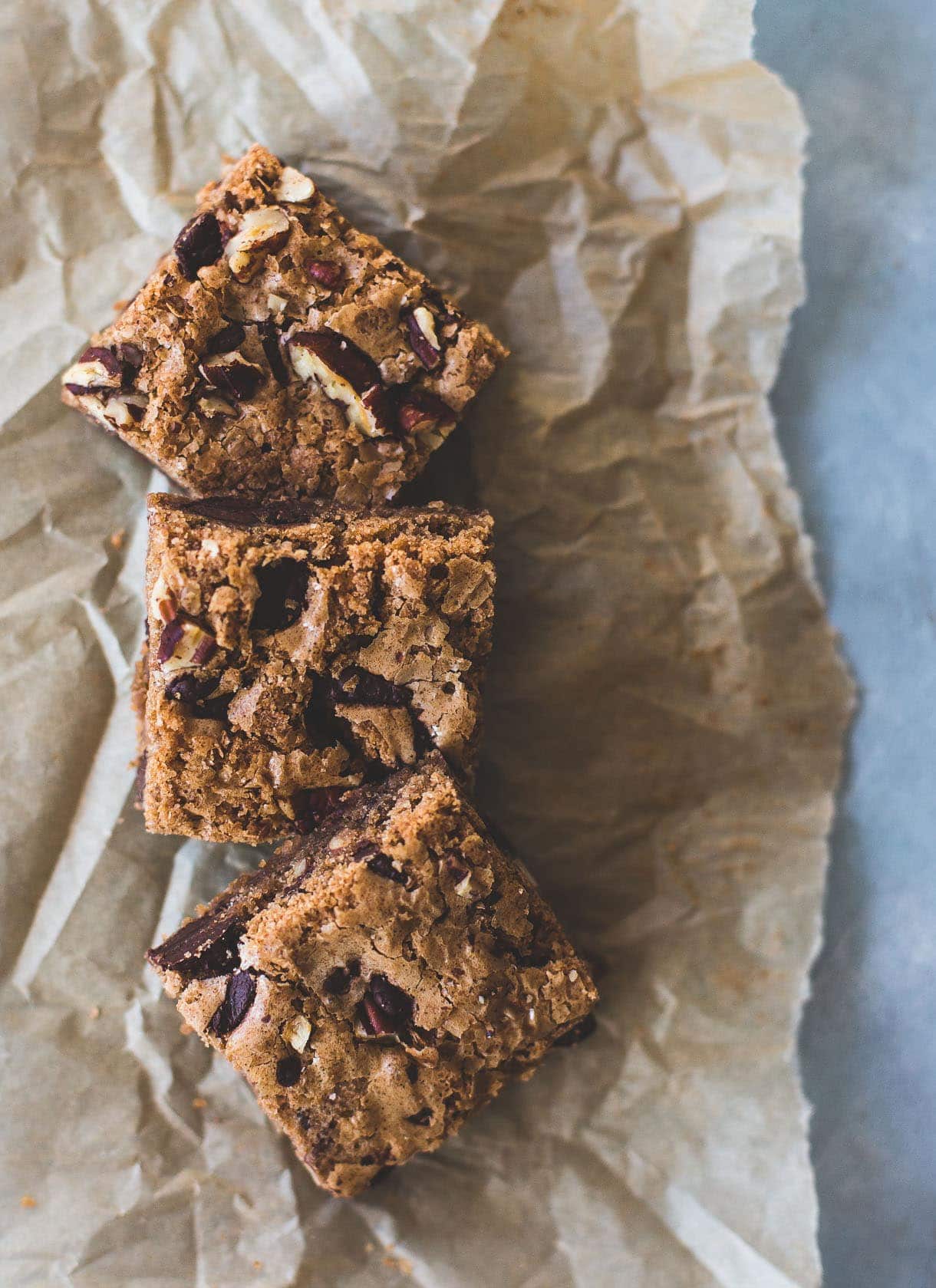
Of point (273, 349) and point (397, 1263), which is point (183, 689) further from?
point (397, 1263)

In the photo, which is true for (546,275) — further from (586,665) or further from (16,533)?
(16,533)

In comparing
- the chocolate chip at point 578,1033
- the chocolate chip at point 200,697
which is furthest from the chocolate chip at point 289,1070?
the chocolate chip at point 200,697

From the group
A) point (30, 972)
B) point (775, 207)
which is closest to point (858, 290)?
point (775, 207)

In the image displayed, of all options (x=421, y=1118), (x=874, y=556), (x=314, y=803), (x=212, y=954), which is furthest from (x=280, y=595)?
(x=874, y=556)

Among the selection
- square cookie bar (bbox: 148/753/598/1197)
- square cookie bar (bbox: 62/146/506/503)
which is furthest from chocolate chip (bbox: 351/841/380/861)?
square cookie bar (bbox: 62/146/506/503)

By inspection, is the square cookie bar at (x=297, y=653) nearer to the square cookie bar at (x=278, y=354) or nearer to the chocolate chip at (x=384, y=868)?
the square cookie bar at (x=278, y=354)

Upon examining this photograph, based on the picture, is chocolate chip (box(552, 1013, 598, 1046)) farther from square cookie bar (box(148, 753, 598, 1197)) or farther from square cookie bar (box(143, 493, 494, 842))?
square cookie bar (box(143, 493, 494, 842))

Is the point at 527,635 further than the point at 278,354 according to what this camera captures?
Yes
